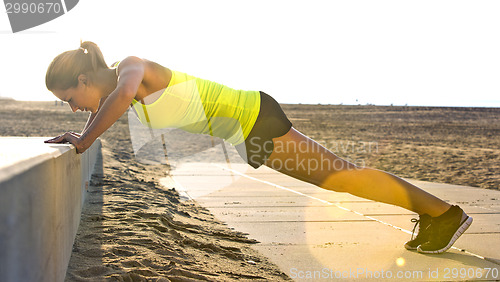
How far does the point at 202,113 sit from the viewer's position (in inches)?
104

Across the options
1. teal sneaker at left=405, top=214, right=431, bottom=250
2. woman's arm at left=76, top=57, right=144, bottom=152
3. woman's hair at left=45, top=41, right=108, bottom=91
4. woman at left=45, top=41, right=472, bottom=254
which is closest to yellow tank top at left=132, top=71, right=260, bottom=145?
woman at left=45, top=41, right=472, bottom=254

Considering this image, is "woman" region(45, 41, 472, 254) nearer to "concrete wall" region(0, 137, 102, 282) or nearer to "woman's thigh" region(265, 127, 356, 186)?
"woman's thigh" region(265, 127, 356, 186)

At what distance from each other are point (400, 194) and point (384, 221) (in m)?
1.31

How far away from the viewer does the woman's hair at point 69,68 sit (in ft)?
8.08

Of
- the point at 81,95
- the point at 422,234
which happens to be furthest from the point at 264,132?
the point at 422,234

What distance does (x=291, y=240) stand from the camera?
3.51 meters

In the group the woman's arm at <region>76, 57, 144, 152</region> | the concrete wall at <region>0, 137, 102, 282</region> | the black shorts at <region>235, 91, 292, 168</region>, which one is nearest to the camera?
the concrete wall at <region>0, 137, 102, 282</region>

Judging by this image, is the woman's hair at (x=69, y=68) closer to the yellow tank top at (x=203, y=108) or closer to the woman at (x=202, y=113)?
the woman at (x=202, y=113)

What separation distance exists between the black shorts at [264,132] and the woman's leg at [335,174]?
0.14ft

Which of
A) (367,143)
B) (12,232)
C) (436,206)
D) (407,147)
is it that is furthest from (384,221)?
(367,143)

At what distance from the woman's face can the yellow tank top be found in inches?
9.2

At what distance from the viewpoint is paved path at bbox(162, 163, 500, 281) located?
2848mm

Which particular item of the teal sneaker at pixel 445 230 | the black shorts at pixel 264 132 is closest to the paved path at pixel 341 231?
the teal sneaker at pixel 445 230

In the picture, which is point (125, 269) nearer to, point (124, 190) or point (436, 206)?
point (436, 206)
